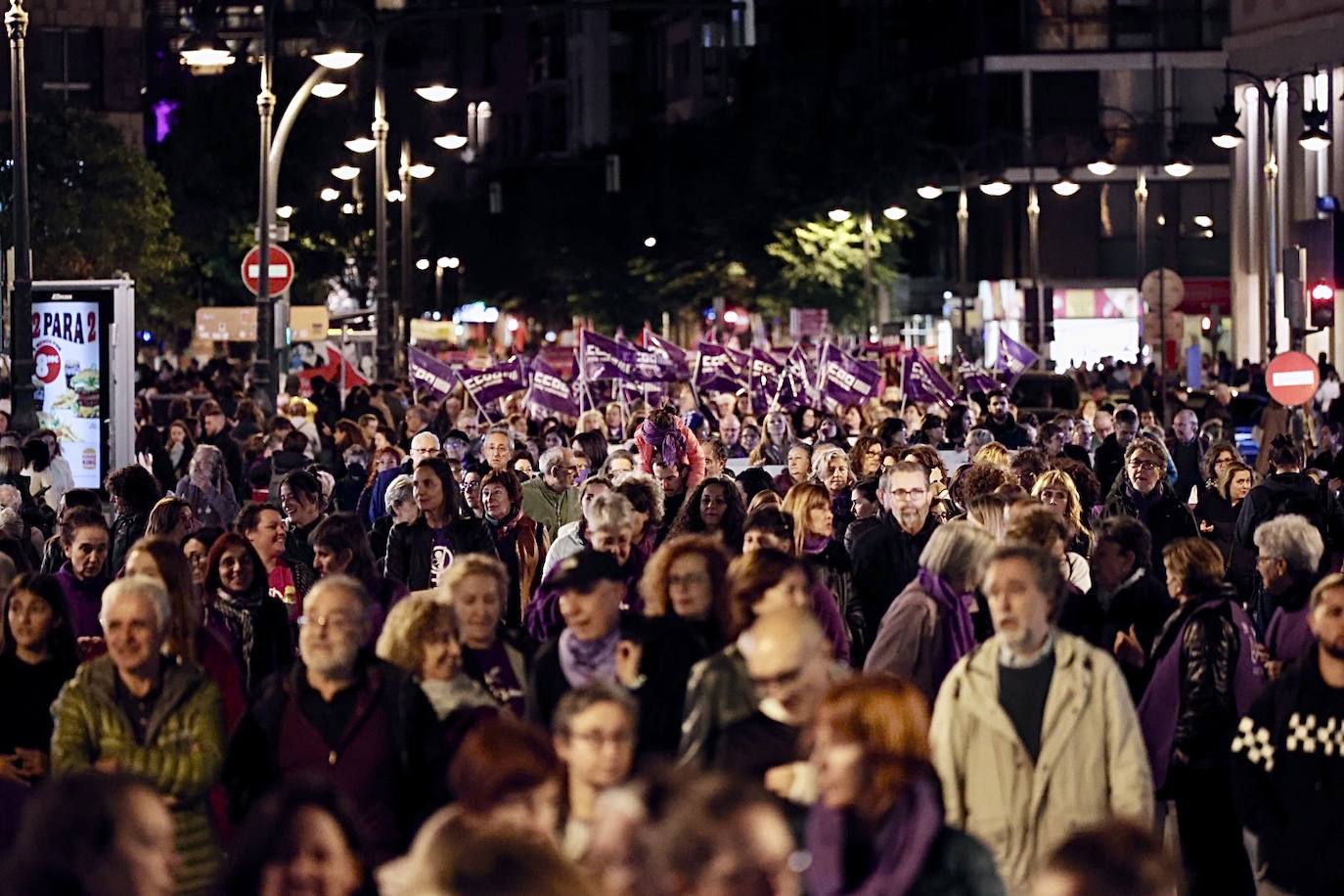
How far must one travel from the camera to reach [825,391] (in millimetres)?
38062

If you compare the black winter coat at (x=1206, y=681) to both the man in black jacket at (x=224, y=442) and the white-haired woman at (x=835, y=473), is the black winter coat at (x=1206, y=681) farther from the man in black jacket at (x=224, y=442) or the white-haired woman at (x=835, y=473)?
the man in black jacket at (x=224, y=442)

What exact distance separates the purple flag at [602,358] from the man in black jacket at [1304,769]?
28056mm

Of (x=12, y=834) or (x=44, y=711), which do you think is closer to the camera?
(x=12, y=834)

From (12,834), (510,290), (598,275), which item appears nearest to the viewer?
(12,834)

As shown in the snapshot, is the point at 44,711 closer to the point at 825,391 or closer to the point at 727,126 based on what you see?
the point at 825,391

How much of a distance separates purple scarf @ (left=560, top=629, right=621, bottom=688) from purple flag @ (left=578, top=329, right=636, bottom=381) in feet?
90.0

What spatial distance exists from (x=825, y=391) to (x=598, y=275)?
66.2 metres

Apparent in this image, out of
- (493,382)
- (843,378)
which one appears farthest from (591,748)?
(843,378)

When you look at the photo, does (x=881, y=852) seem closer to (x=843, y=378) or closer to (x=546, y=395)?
(x=546, y=395)

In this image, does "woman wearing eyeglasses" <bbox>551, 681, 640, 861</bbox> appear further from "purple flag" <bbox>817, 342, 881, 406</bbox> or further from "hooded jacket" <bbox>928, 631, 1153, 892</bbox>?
"purple flag" <bbox>817, 342, 881, 406</bbox>

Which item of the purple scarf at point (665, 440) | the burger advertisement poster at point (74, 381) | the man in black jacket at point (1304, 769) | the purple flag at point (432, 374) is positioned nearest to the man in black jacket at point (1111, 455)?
the purple scarf at point (665, 440)

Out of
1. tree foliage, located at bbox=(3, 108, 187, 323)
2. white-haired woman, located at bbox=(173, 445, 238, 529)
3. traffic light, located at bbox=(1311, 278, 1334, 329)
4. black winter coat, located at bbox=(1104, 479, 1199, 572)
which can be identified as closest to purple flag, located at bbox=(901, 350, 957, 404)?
traffic light, located at bbox=(1311, 278, 1334, 329)

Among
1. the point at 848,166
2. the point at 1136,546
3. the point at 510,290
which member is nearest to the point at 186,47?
the point at 1136,546

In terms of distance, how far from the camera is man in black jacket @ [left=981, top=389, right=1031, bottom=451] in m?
31.8
